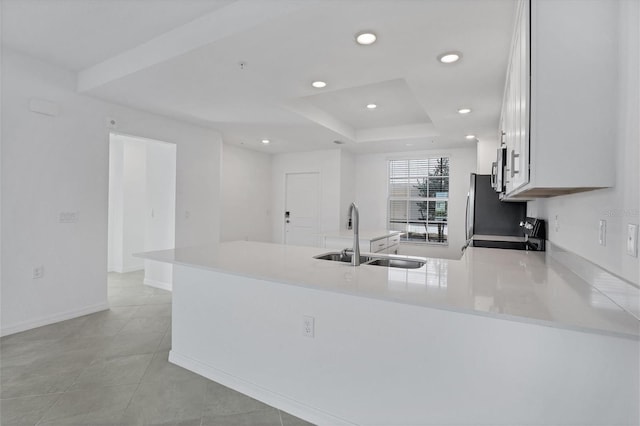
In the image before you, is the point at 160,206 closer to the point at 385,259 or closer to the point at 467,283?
the point at 385,259

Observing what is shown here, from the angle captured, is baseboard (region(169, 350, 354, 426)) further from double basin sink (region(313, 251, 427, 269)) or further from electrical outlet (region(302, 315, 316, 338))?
double basin sink (region(313, 251, 427, 269))

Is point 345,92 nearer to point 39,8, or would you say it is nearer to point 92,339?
point 39,8

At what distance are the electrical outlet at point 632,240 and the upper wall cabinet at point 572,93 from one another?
0.23m

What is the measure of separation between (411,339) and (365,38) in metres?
1.83

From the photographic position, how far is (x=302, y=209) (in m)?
6.56

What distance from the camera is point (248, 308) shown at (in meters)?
2.02

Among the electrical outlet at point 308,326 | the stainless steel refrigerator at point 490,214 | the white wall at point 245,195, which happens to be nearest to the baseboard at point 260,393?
the electrical outlet at point 308,326

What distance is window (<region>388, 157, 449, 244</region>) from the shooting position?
602cm

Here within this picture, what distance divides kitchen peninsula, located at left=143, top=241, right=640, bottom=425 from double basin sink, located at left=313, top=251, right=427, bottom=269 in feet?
0.43

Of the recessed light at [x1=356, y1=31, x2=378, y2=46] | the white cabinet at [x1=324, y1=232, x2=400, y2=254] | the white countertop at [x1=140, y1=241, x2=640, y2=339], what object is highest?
the recessed light at [x1=356, y1=31, x2=378, y2=46]

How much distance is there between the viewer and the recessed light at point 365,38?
2076 millimetres

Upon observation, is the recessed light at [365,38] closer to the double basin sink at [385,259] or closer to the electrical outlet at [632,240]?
the double basin sink at [385,259]

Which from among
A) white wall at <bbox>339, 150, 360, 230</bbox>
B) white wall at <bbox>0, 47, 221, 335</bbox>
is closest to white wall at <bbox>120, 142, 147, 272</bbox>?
white wall at <bbox>0, 47, 221, 335</bbox>

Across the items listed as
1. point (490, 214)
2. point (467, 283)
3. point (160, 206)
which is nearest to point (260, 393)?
point (467, 283)
